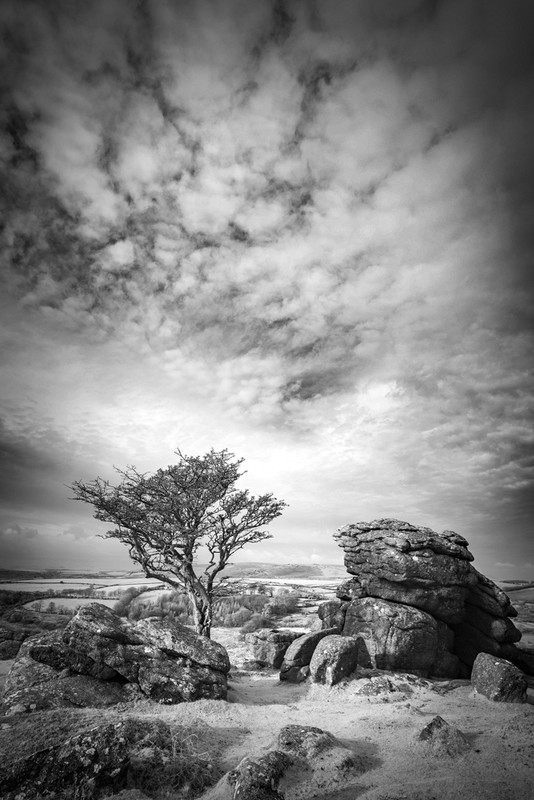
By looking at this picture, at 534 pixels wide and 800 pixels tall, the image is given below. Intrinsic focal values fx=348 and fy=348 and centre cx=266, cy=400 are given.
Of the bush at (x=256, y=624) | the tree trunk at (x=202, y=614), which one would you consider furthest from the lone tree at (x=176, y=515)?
the bush at (x=256, y=624)

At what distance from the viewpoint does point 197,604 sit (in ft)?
69.4

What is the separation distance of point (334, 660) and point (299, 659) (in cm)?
252

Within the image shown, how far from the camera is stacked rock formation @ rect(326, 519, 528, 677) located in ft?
60.1

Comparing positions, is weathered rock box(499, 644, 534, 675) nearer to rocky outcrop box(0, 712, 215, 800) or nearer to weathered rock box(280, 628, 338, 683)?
weathered rock box(280, 628, 338, 683)

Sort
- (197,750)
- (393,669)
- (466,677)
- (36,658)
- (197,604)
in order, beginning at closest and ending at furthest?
(197,750) → (36,658) → (393,669) → (466,677) → (197,604)

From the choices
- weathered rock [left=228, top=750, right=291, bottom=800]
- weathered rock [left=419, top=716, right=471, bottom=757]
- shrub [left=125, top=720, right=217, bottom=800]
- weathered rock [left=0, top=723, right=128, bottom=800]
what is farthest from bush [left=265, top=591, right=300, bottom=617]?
weathered rock [left=0, top=723, right=128, bottom=800]

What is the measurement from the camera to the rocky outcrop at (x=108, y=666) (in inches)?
434

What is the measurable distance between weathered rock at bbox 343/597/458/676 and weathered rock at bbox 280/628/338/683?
7.89 ft

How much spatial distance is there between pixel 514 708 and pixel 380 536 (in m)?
9.92

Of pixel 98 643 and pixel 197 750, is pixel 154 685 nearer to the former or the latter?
pixel 98 643

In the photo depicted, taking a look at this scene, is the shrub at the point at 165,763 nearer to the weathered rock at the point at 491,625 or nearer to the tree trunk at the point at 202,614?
the tree trunk at the point at 202,614

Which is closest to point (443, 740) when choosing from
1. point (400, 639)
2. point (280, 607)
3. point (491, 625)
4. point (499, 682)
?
point (499, 682)

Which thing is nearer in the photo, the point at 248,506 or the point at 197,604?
the point at 197,604

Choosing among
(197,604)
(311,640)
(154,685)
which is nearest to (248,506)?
(197,604)
